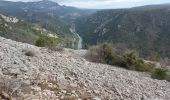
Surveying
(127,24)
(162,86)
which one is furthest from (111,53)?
(127,24)

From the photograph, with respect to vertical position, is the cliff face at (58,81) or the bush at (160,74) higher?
the cliff face at (58,81)

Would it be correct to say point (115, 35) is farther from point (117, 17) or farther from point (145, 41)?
point (117, 17)

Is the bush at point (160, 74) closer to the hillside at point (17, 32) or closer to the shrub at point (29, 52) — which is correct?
the shrub at point (29, 52)

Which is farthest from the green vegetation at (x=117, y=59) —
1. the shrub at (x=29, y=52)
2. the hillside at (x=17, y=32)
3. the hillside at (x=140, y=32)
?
the hillside at (x=140, y=32)

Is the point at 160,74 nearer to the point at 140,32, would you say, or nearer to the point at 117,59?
the point at 117,59

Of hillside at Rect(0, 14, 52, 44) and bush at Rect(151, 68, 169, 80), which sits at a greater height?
bush at Rect(151, 68, 169, 80)

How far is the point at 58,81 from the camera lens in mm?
11703

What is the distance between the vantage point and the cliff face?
10.1 meters

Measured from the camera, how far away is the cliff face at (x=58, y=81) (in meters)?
10.1

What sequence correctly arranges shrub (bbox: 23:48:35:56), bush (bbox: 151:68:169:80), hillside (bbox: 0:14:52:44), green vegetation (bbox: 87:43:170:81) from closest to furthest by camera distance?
shrub (bbox: 23:48:35:56) < bush (bbox: 151:68:169:80) < green vegetation (bbox: 87:43:170:81) < hillside (bbox: 0:14:52:44)

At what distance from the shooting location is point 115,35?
137375mm

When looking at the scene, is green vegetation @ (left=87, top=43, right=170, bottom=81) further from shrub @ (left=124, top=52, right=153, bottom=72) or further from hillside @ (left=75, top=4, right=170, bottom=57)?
hillside @ (left=75, top=4, right=170, bottom=57)

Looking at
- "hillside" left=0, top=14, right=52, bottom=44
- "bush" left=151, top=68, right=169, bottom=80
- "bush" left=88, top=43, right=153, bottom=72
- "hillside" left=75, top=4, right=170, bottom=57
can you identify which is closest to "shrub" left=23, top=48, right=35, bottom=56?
"bush" left=151, top=68, right=169, bottom=80

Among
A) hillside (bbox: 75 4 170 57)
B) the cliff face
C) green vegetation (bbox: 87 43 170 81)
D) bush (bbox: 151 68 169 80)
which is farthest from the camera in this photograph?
hillside (bbox: 75 4 170 57)
